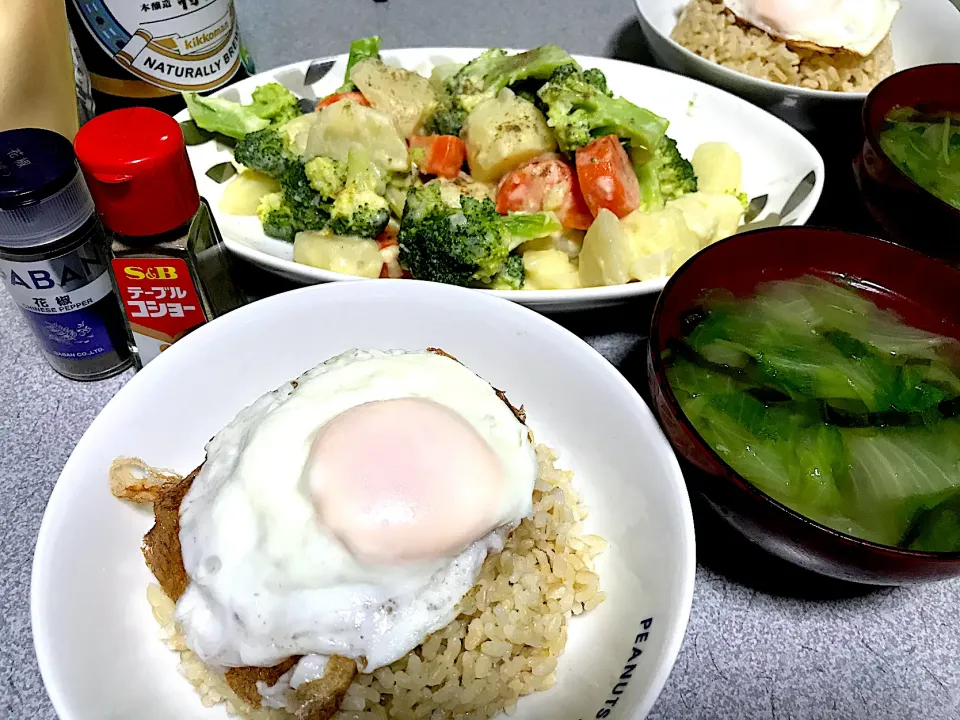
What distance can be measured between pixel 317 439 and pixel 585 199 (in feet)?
3.38

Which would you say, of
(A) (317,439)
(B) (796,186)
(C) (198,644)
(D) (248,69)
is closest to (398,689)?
(C) (198,644)

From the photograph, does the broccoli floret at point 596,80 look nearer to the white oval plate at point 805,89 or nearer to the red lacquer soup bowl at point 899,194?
the white oval plate at point 805,89

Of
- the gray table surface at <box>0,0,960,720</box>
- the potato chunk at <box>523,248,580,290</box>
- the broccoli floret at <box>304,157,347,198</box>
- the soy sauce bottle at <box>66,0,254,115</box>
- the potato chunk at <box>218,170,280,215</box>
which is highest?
the soy sauce bottle at <box>66,0,254,115</box>

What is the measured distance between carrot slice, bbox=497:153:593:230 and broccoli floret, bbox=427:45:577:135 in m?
0.27

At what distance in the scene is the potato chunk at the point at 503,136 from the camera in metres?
1.88

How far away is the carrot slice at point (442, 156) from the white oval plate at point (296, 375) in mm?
590

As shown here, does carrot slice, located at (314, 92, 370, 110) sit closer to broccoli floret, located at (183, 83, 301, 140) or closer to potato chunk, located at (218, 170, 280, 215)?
broccoli floret, located at (183, 83, 301, 140)

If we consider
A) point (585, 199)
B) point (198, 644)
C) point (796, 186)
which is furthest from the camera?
point (796, 186)

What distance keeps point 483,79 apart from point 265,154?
2.17 feet

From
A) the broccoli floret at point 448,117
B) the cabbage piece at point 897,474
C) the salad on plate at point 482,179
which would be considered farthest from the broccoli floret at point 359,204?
the cabbage piece at point 897,474

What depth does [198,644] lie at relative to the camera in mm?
1074

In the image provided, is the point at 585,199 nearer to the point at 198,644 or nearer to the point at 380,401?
the point at 380,401

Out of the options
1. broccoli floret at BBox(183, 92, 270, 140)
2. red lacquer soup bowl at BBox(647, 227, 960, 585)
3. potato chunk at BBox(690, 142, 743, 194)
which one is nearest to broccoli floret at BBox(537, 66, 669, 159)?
potato chunk at BBox(690, 142, 743, 194)

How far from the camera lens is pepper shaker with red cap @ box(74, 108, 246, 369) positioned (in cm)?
124
